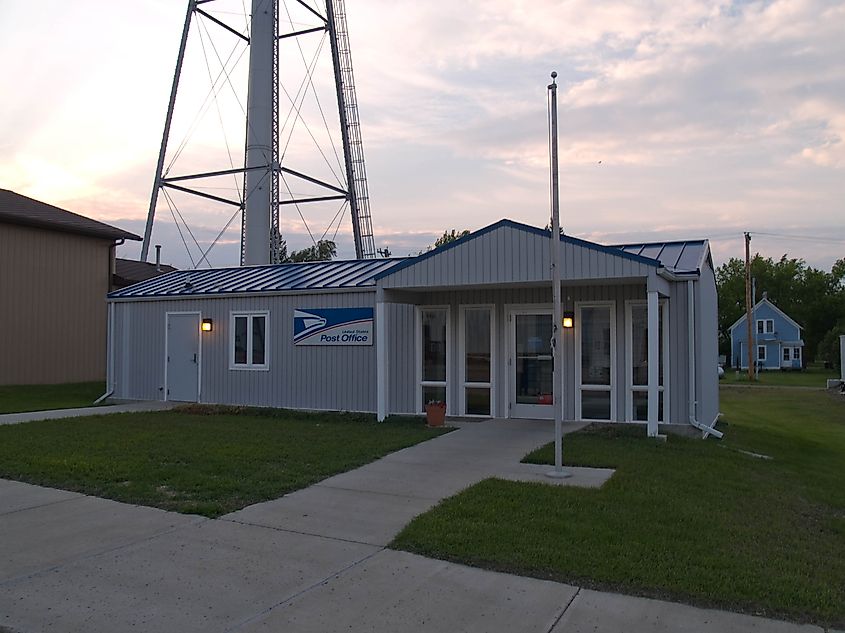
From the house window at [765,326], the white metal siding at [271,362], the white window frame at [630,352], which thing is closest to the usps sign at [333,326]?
the white metal siding at [271,362]

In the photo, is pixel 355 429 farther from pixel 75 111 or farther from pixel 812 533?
pixel 75 111

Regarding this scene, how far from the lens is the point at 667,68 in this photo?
13727 mm

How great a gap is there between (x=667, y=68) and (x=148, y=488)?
11428 mm

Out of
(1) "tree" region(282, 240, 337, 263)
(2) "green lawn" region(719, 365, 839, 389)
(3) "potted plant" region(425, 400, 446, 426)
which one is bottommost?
(2) "green lawn" region(719, 365, 839, 389)

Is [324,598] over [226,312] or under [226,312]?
under

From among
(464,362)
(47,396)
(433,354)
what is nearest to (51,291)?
(47,396)

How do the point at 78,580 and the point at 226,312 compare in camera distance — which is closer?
the point at 78,580

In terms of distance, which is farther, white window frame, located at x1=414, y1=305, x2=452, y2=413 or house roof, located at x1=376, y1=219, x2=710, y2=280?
white window frame, located at x1=414, y1=305, x2=452, y2=413

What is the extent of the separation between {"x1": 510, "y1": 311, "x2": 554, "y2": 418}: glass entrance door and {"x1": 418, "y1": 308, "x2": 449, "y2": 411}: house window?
1.39 m

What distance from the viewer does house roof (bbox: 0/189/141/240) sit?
74.4 ft

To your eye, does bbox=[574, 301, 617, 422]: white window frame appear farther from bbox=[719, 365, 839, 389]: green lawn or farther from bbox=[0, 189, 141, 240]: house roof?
bbox=[719, 365, 839, 389]: green lawn

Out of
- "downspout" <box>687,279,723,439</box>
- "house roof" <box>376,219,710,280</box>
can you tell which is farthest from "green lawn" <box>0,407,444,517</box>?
"downspout" <box>687,279,723,439</box>

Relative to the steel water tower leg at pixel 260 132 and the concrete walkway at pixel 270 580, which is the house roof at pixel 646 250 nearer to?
the concrete walkway at pixel 270 580

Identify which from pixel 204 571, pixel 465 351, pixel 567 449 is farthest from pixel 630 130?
pixel 204 571
